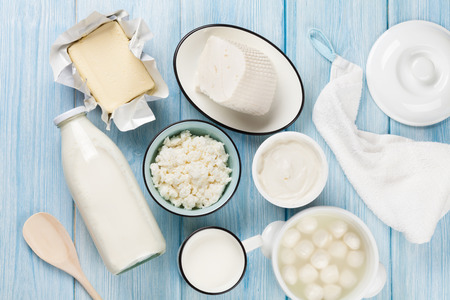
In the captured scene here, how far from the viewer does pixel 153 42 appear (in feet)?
3.07

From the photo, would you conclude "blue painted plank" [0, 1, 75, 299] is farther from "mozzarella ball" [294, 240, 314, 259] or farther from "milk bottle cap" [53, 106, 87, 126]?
"mozzarella ball" [294, 240, 314, 259]

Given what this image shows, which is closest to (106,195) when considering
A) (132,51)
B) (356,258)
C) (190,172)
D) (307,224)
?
(190,172)

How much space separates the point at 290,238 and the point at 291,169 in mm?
126

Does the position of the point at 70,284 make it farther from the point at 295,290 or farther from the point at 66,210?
the point at 295,290

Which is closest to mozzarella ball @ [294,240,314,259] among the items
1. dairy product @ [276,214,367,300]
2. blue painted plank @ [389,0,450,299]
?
dairy product @ [276,214,367,300]

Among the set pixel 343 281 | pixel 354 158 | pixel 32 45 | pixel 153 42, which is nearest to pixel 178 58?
pixel 153 42

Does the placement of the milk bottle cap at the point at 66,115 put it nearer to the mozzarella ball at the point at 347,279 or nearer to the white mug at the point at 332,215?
the white mug at the point at 332,215

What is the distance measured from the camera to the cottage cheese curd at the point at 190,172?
856mm

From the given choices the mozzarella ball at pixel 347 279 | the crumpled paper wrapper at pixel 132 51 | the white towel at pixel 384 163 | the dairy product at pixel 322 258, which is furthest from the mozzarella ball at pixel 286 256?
the crumpled paper wrapper at pixel 132 51

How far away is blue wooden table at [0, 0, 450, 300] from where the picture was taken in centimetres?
91

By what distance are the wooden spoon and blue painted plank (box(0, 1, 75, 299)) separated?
0.8 inches

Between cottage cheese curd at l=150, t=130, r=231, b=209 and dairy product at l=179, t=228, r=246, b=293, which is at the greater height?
cottage cheese curd at l=150, t=130, r=231, b=209

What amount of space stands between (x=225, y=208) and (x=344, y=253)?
0.24 m

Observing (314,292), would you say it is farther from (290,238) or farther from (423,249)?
(423,249)
